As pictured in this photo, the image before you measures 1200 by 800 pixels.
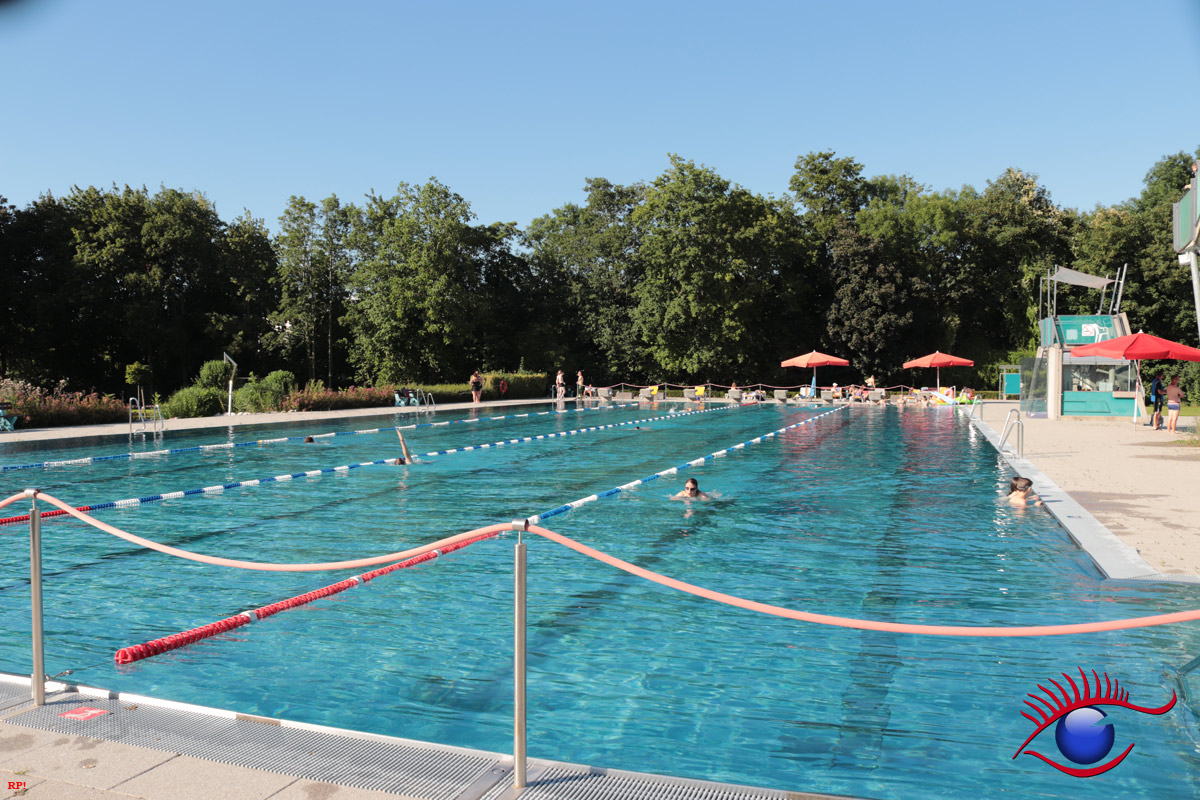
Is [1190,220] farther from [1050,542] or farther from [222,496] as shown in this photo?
[222,496]

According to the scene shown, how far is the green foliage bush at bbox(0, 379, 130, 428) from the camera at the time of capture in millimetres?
23183

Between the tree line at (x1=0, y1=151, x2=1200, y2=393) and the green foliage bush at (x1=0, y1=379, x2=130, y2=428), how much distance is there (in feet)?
49.9

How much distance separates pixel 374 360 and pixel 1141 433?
3322 centimetres

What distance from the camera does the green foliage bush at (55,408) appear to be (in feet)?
76.1

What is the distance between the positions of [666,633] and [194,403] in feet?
84.0

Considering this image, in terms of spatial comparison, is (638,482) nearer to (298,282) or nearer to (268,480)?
(268,480)

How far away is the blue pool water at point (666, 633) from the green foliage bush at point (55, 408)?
12591mm

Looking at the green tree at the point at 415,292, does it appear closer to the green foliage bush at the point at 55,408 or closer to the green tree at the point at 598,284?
the green tree at the point at 598,284

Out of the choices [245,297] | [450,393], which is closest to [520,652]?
[450,393]

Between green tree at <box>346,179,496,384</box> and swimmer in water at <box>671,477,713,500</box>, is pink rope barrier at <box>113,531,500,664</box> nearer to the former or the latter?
swimmer in water at <box>671,477,713,500</box>

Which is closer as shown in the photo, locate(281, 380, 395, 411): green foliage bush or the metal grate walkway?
the metal grate walkway

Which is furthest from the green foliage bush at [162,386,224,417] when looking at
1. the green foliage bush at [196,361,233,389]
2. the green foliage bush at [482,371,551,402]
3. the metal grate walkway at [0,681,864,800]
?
the metal grate walkway at [0,681,864,800]

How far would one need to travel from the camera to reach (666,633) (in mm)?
6355

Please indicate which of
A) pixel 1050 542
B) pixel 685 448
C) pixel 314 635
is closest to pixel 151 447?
pixel 685 448
